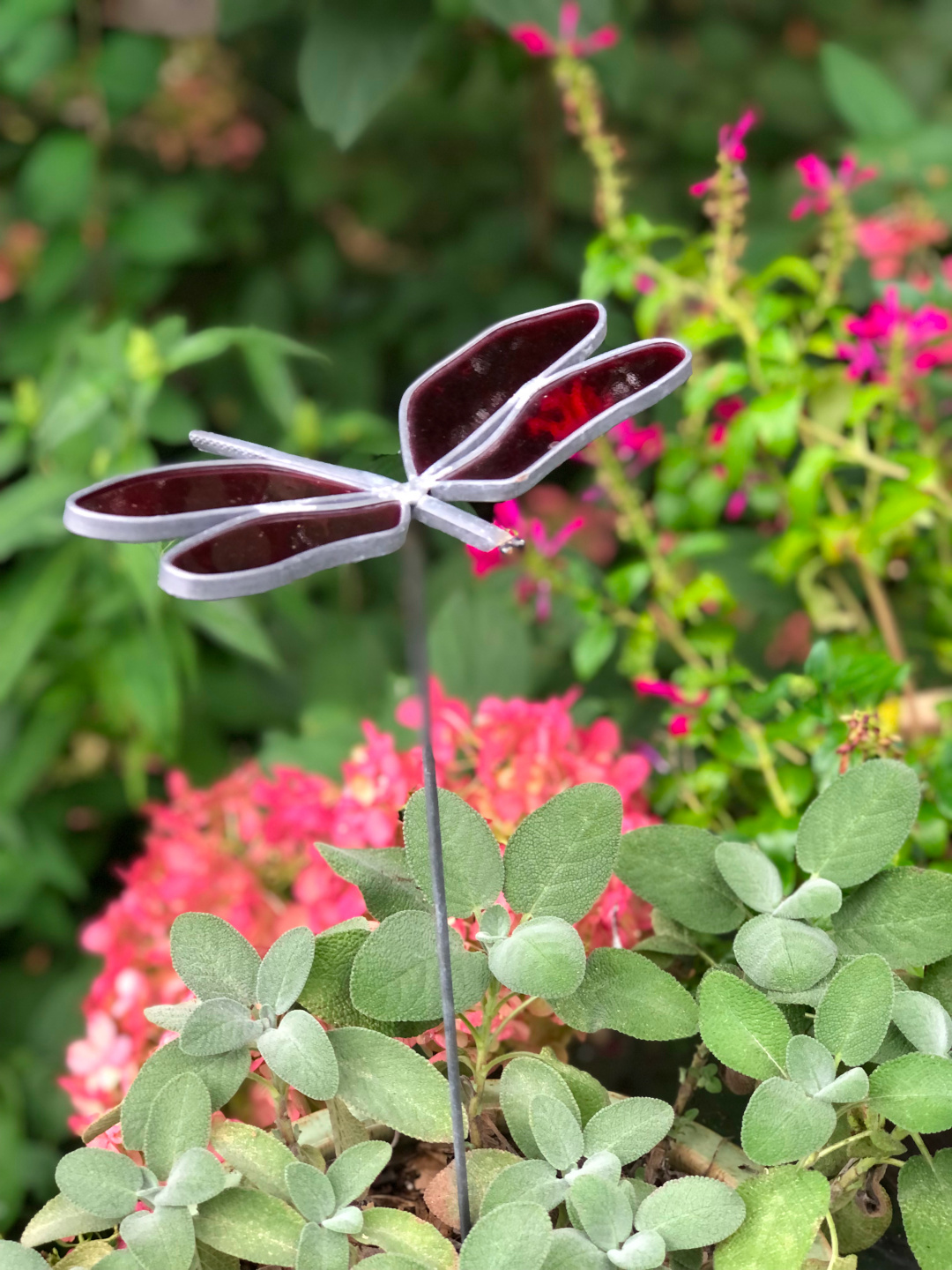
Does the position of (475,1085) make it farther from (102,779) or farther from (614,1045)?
(102,779)

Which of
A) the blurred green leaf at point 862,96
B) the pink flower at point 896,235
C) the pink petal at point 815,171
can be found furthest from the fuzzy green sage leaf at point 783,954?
the blurred green leaf at point 862,96

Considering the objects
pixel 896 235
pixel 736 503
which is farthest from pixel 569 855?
pixel 896 235

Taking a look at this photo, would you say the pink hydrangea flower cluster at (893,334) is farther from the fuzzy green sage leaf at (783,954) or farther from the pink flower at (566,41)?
the fuzzy green sage leaf at (783,954)

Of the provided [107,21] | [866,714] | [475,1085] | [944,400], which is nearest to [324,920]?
[475,1085]

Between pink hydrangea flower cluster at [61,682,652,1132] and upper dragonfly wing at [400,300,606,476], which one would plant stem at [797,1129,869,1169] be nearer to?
pink hydrangea flower cluster at [61,682,652,1132]

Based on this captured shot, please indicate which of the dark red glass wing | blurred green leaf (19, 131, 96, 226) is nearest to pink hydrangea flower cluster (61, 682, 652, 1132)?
the dark red glass wing

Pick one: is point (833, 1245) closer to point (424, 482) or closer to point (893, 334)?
point (424, 482)
